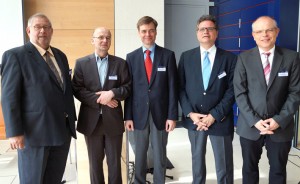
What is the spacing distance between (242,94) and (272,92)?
235 mm

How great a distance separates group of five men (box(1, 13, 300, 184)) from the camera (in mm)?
2096

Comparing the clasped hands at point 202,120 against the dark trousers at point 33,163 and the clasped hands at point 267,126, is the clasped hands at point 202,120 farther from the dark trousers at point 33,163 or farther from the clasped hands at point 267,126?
the dark trousers at point 33,163

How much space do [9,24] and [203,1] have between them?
387 cm

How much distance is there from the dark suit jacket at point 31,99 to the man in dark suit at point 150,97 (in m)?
0.71

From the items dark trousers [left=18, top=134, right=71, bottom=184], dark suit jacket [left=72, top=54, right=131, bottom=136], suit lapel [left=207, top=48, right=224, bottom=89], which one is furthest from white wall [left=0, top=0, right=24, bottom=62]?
suit lapel [left=207, top=48, right=224, bottom=89]

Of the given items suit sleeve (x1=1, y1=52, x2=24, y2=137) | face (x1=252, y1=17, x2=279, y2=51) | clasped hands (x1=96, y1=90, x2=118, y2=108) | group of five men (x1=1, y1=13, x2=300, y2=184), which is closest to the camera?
suit sleeve (x1=1, y1=52, x2=24, y2=137)

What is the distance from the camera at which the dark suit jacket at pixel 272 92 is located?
233 cm

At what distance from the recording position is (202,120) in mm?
2570

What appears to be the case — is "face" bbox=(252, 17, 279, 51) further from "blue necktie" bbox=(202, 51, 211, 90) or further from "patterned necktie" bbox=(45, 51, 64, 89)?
"patterned necktie" bbox=(45, 51, 64, 89)

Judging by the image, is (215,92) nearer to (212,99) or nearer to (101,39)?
(212,99)

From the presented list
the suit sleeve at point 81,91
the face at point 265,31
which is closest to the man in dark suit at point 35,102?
the suit sleeve at point 81,91

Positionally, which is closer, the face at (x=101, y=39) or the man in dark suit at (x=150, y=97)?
the face at (x=101, y=39)

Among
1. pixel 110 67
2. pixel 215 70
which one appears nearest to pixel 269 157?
pixel 215 70

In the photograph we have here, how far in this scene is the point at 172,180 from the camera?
3480 millimetres
